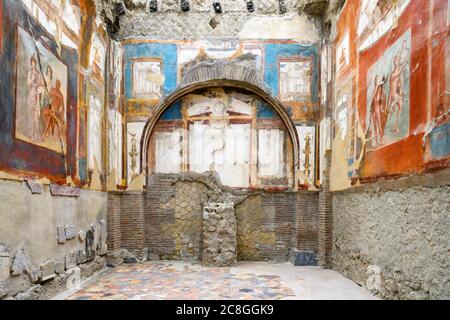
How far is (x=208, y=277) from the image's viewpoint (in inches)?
244

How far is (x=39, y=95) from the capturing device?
4586mm

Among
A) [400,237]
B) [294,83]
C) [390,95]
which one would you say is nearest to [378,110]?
[390,95]

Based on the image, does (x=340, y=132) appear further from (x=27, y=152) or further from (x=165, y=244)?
(x=27, y=152)

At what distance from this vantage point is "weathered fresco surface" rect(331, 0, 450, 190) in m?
3.40

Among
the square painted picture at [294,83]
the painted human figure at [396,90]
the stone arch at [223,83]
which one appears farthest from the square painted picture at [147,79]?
the painted human figure at [396,90]

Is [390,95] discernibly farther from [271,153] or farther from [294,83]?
[271,153]

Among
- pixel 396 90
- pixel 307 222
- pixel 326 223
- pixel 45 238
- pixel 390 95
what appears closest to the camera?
pixel 396 90

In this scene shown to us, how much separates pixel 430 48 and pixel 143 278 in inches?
196

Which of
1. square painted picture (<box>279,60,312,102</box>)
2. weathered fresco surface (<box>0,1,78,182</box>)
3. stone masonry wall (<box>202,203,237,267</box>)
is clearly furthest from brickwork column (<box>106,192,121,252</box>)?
square painted picture (<box>279,60,312,102</box>)

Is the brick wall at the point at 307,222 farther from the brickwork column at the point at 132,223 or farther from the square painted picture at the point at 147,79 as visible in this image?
the square painted picture at the point at 147,79

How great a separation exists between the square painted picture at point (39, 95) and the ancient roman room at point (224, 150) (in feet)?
0.09

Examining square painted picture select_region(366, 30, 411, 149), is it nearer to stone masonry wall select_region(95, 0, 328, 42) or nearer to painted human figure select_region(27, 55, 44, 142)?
stone masonry wall select_region(95, 0, 328, 42)

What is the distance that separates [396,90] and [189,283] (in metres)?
3.85

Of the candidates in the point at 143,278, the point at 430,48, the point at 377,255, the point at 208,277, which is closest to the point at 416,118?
the point at 430,48
